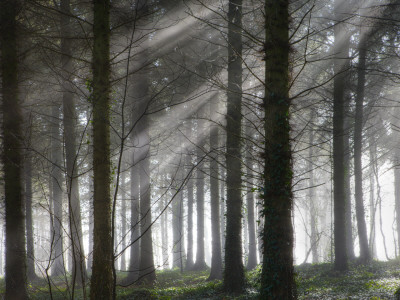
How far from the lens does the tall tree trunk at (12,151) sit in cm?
732

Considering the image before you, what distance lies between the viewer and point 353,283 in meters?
10.4

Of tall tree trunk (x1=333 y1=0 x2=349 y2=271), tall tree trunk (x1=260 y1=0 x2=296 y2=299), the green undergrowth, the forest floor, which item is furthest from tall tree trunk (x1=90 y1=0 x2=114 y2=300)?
tall tree trunk (x1=333 y1=0 x2=349 y2=271)

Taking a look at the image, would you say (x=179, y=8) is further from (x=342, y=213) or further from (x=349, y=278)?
(x=349, y=278)

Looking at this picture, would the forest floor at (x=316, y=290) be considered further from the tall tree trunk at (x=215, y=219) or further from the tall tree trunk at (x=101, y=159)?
the tall tree trunk at (x=101, y=159)

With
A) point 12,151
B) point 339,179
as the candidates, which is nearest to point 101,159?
point 12,151

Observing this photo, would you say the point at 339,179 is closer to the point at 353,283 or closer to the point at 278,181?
the point at 353,283

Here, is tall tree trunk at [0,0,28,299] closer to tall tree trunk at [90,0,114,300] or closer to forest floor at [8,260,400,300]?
forest floor at [8,260,400,300]

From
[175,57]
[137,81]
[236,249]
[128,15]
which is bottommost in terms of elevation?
[236,249]

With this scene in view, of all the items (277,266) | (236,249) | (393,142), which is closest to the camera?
(277,266)

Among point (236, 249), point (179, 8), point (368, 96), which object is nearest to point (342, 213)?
point (236, 249)

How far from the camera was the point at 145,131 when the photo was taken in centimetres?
1199

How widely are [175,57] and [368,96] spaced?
10937mm

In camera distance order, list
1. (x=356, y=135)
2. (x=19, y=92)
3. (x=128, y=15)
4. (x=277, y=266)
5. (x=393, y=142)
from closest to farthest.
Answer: (x=277, y=266) → (x=128, y=15) → (x=19, y=92) → (x=356, y=135) → (x=393, y=142)

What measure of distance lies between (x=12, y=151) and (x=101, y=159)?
3.89 metres
